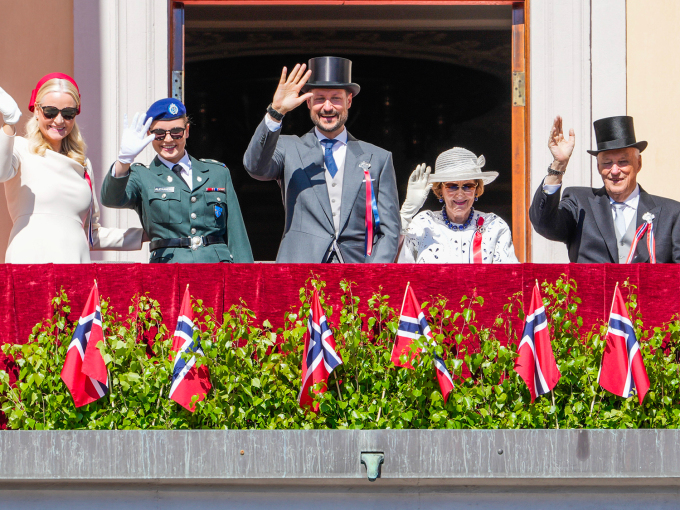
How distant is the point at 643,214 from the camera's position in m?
4.24

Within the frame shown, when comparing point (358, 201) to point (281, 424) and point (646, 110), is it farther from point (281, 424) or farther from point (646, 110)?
point (646, 110)

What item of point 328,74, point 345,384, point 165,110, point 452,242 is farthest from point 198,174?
point 345,384

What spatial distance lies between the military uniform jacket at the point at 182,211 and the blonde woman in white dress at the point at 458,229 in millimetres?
844

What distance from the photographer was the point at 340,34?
9594 millimetres

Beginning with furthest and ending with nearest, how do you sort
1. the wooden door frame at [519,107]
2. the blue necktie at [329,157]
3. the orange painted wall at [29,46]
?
the wooden door frame at [519,107]
the orange painted wall at [29,46]
the blue necktie at [329,157]

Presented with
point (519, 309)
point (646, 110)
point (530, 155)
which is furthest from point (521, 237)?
point (519, 309)

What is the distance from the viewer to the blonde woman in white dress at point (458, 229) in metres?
4.22

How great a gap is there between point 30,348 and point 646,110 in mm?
4080

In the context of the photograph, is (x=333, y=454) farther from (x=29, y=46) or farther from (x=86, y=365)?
(x=29, y=46)

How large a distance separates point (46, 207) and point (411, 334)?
179cm

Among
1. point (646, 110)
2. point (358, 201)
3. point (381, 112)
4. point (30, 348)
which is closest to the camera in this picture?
point (30, 348)

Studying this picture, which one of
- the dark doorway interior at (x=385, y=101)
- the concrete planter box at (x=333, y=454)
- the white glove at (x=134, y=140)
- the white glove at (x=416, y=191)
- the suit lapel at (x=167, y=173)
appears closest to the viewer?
the concrete planter box at (x=333, y=454)

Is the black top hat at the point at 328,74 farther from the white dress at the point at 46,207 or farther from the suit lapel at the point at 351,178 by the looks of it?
the white dress at the point at 46,207

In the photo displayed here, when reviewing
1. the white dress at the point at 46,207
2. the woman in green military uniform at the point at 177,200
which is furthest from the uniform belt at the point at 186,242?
the white dress at the point at 46,207
